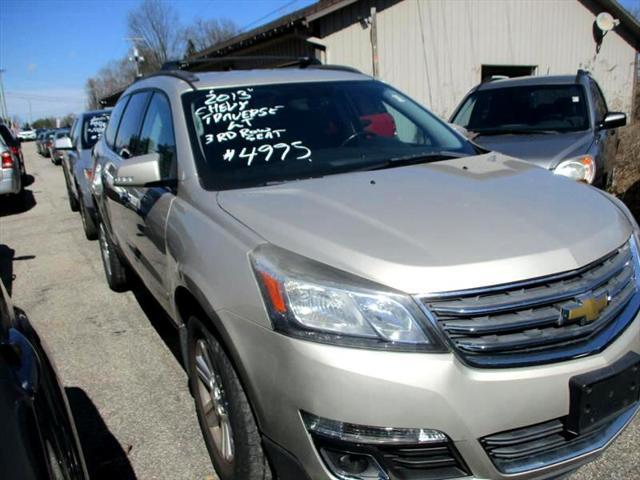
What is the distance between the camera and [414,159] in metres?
2.96

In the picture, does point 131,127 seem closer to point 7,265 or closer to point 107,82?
point 7,265

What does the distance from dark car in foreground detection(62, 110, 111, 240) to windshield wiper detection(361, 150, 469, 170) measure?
4734 mm

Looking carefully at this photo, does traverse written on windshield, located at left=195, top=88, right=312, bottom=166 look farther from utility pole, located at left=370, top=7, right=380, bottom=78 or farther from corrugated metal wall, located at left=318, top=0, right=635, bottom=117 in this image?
utility pole, located at left=370, top=7, right=380, bottom=78

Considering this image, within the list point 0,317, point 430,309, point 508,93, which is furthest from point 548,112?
point 0,317

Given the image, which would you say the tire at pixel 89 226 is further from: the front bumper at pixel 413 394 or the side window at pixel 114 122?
the front bumper at pixel 413 394

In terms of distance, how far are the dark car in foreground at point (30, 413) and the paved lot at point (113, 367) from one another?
2.61ft

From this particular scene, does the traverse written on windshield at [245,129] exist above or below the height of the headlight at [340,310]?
above

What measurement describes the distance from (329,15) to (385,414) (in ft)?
35.8

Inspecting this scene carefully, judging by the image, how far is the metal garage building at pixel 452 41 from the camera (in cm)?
1164

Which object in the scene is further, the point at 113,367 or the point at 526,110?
the point at 526,110

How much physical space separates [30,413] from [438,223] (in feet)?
4.72

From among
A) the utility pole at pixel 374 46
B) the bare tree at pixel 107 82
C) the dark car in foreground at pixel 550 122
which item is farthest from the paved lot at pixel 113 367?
the bare tree at pixel 107 82

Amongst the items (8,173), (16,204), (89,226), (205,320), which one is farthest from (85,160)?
(16,204)

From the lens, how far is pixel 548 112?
6.44 m
